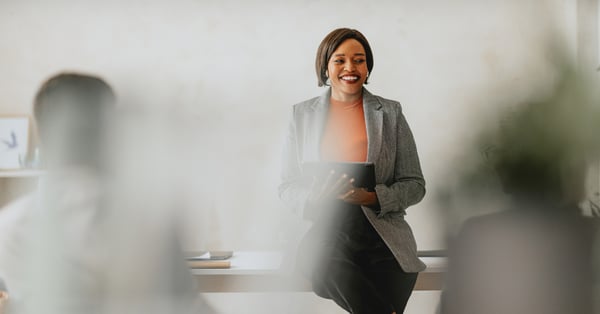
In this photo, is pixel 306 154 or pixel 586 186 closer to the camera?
pixel 306 154

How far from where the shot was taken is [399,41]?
1.16 meters

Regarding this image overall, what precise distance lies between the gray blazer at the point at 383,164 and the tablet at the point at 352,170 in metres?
0.01

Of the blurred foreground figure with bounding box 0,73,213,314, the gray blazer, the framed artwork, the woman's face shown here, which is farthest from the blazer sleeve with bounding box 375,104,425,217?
the framed artwork

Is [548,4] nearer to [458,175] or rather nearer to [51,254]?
[458,175]

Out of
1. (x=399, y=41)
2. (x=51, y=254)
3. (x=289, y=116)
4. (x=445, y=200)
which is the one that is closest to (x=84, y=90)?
(x=51, y=254)

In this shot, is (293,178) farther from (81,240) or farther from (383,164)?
(81,240)

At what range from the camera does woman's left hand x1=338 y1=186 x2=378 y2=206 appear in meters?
1.08

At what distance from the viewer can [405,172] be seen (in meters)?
1.13

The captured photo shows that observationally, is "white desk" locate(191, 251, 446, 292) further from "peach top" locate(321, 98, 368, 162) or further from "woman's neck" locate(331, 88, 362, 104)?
"woman's neck" locate(331, 88, 362, 104)

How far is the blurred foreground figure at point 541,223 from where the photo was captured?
123 cm

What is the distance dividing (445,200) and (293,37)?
506 mm

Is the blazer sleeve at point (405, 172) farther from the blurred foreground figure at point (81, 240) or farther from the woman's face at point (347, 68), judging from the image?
the blurred foreground figure at point (81, 240)

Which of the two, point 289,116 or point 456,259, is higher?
point 289,116

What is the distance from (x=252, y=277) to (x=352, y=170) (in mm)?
324
